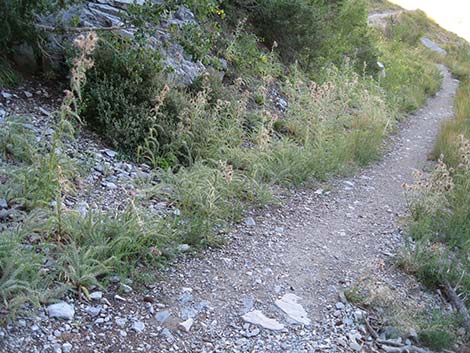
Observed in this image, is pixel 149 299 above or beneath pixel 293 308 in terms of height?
beneath

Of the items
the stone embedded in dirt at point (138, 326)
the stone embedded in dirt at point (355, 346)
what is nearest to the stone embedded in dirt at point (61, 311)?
the stone embedded in dirt at point (138, 326)

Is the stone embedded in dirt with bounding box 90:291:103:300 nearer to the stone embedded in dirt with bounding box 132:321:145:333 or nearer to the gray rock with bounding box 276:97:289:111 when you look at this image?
the stone embedded in dirt with bounding box 132:321:145:333

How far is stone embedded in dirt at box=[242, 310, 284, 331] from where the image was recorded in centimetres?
360

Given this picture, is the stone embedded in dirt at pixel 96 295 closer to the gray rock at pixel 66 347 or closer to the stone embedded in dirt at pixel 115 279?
the stone embedded in dirt at pixel 115 279

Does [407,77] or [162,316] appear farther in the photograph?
[407,77]

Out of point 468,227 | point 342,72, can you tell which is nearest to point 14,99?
point 468,227

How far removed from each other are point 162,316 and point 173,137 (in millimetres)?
2616

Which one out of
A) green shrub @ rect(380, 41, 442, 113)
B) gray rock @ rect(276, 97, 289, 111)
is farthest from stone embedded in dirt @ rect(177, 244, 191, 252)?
green shrub @ rect(380, 41, 442, 113)

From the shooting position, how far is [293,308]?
3.84m

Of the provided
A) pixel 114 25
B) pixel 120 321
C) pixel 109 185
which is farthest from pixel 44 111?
pixel 120 321

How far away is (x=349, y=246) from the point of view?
4984 mm

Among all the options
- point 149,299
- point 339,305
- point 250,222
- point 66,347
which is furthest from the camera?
point 250,222

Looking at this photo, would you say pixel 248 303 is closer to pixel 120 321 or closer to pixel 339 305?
pixel 339 305

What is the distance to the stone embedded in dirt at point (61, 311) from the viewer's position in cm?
313
